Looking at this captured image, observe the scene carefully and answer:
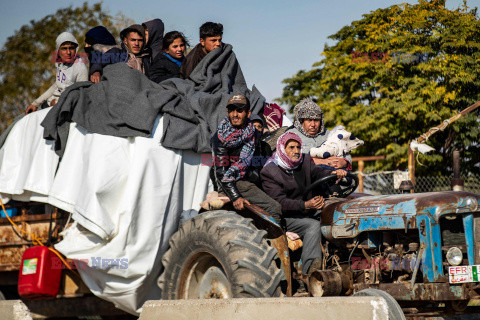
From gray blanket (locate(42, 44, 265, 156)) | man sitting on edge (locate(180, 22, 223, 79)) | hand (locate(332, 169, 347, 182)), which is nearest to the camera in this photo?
hand (locate(332, 169, 347, 182))

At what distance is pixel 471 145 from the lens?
80.9ft

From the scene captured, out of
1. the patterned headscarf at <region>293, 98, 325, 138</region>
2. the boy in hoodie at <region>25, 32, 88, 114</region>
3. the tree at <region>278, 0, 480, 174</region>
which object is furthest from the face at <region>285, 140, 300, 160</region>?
the tree at <region>278, 0, 480, 174</region>

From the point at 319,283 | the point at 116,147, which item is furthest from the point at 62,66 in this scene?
the point at 319,283

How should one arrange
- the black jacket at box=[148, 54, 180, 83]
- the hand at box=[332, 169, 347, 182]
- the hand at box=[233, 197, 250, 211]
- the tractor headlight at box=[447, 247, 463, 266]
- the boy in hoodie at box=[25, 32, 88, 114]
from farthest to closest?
1. the boy in hoodie at box=[25, 32, 88, 114]
2. the black jacket at box=[148, 54, 180, 83]
3. the hand at box=[332, 169, 347, 182]
4. the hand at box=[233, 197, 250, 211]
5. the tractor headlight at box=[447, 247, 463, 266]

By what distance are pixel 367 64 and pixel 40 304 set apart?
799 inches

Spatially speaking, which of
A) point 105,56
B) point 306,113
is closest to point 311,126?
point 306,113

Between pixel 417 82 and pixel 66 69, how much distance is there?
18.0 meters

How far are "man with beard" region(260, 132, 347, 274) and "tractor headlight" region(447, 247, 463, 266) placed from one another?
4.05 feet

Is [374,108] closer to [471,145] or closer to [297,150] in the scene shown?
[471,145]

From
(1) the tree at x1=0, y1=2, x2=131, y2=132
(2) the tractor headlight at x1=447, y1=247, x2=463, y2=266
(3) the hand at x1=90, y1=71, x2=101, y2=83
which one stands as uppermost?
(1) the tree at x1=0, y1=2, x2=131, y2=132

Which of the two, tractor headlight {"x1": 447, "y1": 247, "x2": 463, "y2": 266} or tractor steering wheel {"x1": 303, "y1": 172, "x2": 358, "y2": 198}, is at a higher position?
tractor steering wheel {"x1": 303, "y1": 172, "x2": 358, "y2": 198}

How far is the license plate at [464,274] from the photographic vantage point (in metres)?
5.64

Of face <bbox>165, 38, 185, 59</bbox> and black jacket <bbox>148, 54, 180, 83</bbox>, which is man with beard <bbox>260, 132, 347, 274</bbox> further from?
face <bbox>165, 38, 185, 59</bbox>

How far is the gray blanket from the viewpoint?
23.0 feet
